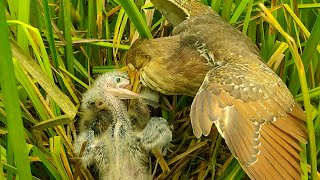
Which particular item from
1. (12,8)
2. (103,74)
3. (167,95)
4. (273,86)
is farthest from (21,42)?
(273,86)

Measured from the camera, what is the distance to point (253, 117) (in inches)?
66.1

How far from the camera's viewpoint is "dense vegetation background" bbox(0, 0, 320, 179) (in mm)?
1700

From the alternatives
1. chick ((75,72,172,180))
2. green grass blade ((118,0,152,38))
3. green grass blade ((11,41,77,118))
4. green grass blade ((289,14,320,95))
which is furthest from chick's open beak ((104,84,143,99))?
green grass blade ((289,14,320,95))

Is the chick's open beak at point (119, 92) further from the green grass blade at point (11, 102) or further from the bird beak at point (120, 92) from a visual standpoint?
the green grass blade at point (11, 102)

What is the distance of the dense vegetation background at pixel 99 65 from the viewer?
1.70 m

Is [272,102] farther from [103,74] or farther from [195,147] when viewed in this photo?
[103,74]

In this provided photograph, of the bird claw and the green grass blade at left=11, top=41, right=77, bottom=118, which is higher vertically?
the green grass blade at left=11, top=41, right=77, bottom=118

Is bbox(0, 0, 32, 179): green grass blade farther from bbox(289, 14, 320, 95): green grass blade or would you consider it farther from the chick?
bbox(289, 14, 320, 95): green grass blade

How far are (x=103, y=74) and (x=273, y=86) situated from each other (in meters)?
0.50

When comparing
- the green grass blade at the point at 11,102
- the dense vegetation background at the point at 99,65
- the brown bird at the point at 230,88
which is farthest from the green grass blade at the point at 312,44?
the green grass blade at the point at 11,102

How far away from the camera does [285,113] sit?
67.8 inches

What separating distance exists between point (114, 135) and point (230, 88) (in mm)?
372

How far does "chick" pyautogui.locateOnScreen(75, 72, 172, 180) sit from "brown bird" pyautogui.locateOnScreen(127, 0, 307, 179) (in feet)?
0.36

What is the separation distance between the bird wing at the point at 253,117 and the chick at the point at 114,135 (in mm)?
222
